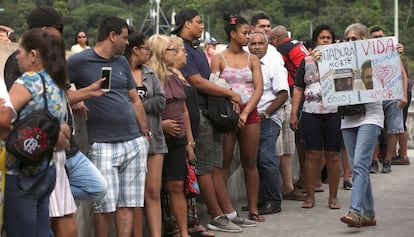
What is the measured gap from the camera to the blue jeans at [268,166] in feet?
32.3

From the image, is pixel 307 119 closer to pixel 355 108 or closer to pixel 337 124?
pixel 337 124

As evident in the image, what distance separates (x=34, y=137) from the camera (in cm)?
521

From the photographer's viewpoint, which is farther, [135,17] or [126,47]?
[135,17]

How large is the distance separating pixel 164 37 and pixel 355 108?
6.57 ft

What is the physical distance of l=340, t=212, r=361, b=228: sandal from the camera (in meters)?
8.55

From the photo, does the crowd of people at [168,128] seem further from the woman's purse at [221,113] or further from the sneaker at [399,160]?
the sneaker at [399,160]

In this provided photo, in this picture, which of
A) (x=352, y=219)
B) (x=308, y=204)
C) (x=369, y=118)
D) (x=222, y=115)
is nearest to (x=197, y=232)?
(x=222, y=115)

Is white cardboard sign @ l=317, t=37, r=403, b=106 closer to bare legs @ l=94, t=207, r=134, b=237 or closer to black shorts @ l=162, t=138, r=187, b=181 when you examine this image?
black shorts @ l=162, t=138, r=187, b=181

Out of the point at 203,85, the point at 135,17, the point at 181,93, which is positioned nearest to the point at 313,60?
the point at 203,85

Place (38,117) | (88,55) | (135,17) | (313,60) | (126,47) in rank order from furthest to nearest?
(135,17) → (313,60) → (126,47) → (88,55) → (38,117)

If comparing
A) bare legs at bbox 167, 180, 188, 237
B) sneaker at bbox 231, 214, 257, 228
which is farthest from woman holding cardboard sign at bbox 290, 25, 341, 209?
bare legs at bbox 167, 180, 188, 237

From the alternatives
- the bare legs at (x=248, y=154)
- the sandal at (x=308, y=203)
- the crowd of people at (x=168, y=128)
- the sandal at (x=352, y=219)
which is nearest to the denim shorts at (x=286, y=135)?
the crowd of people at (x=168, y=128)

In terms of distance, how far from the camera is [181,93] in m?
7.96

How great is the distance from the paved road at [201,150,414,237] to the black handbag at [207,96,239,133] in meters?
0.99
